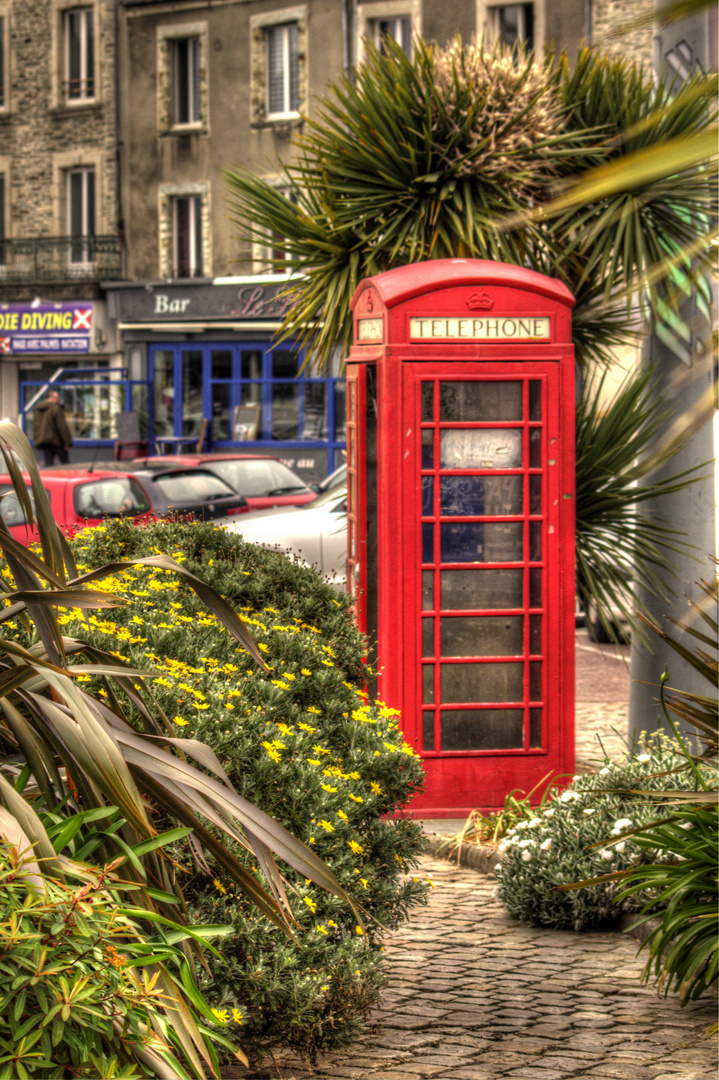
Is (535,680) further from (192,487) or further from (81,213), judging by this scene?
(81,213)

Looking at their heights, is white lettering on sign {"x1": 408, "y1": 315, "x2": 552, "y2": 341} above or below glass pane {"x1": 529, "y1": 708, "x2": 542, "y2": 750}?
above

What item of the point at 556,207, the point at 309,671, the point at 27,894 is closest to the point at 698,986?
the point at 309,671

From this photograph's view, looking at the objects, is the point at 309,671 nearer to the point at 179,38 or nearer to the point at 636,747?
the point at 636,747

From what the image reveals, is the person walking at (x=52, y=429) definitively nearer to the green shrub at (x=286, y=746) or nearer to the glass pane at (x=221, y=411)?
the glass pane at (x=221, y=411)

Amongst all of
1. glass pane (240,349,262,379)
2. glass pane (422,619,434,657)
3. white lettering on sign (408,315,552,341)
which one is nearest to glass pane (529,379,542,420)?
white lettering on sign (408,315,552,341)

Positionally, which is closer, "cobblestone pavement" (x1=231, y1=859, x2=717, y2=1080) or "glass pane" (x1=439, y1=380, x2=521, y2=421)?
"cobblestone pavement" (x1=231, y1=859, x2=717, y2=1080)

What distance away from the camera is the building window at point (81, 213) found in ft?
107

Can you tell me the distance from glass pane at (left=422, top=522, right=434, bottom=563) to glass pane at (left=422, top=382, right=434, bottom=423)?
53 centimetres

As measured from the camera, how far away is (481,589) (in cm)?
645

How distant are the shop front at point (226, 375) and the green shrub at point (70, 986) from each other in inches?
1019

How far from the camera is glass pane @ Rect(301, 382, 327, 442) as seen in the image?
28562 millimetres

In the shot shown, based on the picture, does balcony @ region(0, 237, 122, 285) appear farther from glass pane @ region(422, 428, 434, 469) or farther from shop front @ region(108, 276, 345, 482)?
glass pane @ region(422, 428, 434, 469)

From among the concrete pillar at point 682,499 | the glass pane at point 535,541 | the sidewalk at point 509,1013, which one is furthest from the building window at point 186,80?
the sidewalk at point 509,1013

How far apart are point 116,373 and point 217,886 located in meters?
29.6
